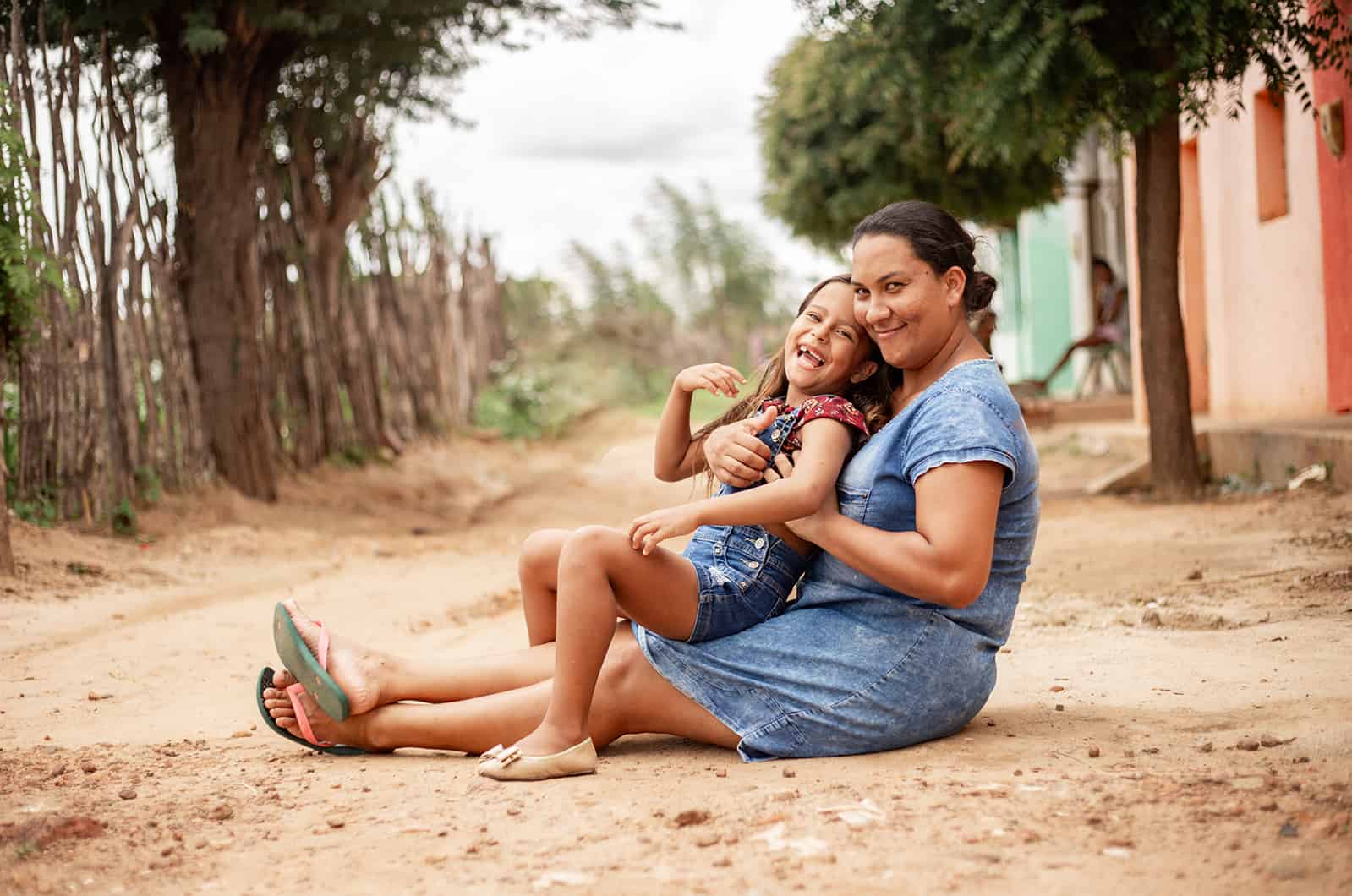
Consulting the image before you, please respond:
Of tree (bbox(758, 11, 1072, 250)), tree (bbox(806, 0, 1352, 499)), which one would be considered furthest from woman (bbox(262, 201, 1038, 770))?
tree (bbox(758, 11, 1072, 250))

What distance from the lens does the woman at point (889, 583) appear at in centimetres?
251

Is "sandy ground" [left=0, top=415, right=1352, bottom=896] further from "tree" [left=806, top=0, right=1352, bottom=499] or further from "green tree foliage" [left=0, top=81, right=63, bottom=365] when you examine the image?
"tree" [left=806, top=0, right=1352, bottom=499]

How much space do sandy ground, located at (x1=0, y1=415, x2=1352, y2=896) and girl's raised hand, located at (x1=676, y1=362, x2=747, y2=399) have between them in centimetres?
84

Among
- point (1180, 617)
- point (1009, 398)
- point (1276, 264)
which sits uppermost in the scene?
point (1276, 264)

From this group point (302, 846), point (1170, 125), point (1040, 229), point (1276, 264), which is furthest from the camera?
point (1040, 229)

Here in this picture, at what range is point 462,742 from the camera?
3.00m

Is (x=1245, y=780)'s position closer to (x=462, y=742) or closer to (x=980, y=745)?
(x=980, y=745)

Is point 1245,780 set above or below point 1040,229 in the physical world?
below

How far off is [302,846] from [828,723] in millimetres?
1113

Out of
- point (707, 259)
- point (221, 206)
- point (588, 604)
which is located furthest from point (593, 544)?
point (707, 259)

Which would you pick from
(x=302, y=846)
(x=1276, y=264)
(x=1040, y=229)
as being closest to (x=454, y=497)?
(x=1276, y=264)

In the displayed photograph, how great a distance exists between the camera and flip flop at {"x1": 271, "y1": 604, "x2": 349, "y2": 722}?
2.89 metres

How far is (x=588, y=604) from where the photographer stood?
106 inches

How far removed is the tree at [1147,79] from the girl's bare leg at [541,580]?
472 centimetres
